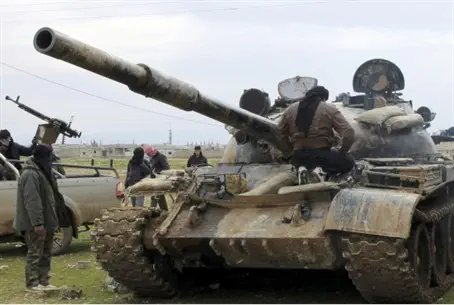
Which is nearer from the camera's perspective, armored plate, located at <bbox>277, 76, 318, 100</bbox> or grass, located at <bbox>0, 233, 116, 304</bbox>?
grass, located at <bbox>0, 233, 116, 304</bbox>

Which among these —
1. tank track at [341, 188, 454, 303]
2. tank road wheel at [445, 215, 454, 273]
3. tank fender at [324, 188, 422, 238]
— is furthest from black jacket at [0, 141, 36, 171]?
tank track at [341, 188, 454, 303]

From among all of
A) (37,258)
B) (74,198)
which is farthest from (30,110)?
(37,258)

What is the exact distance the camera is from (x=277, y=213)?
7.82 meters

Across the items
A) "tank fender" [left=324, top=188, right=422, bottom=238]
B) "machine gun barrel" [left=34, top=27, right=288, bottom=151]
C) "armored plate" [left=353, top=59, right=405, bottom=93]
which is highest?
"armored plate" [left=353, top=59, right=405, bottom=93]

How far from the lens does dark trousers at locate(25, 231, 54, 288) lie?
8727 mm

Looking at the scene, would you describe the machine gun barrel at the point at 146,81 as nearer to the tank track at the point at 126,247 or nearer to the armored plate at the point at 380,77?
the tank track at the point at 126,247

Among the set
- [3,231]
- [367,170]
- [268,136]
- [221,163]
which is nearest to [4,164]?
[3,231]

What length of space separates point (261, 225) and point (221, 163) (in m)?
2.02

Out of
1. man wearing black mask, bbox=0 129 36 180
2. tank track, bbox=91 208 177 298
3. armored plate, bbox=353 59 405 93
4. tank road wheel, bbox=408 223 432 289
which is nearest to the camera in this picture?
tank road wheel, bbox=408 223 432 289

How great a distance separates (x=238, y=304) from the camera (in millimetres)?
8031

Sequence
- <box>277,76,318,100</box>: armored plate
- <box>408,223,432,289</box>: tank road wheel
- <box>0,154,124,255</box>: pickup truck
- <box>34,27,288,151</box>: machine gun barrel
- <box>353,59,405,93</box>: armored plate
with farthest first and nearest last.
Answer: <box>0,154,124,255</box>: pickup truck → <box>353,59,405,93</box>: armored plate → <box>277,76,318,100</box>: armored plate → <box>408,223,432,289</box>: tank road wheel → <box>34,27,288,151</box>: machine gun barrel

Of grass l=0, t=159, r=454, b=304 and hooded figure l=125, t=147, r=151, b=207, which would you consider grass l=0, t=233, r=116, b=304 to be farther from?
hooded figure l=125, t=147, r=151, b=207

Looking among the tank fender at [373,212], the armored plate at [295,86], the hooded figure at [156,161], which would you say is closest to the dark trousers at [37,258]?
the tank fender at [373,212]

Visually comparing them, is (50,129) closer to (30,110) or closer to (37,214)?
(30,110)
